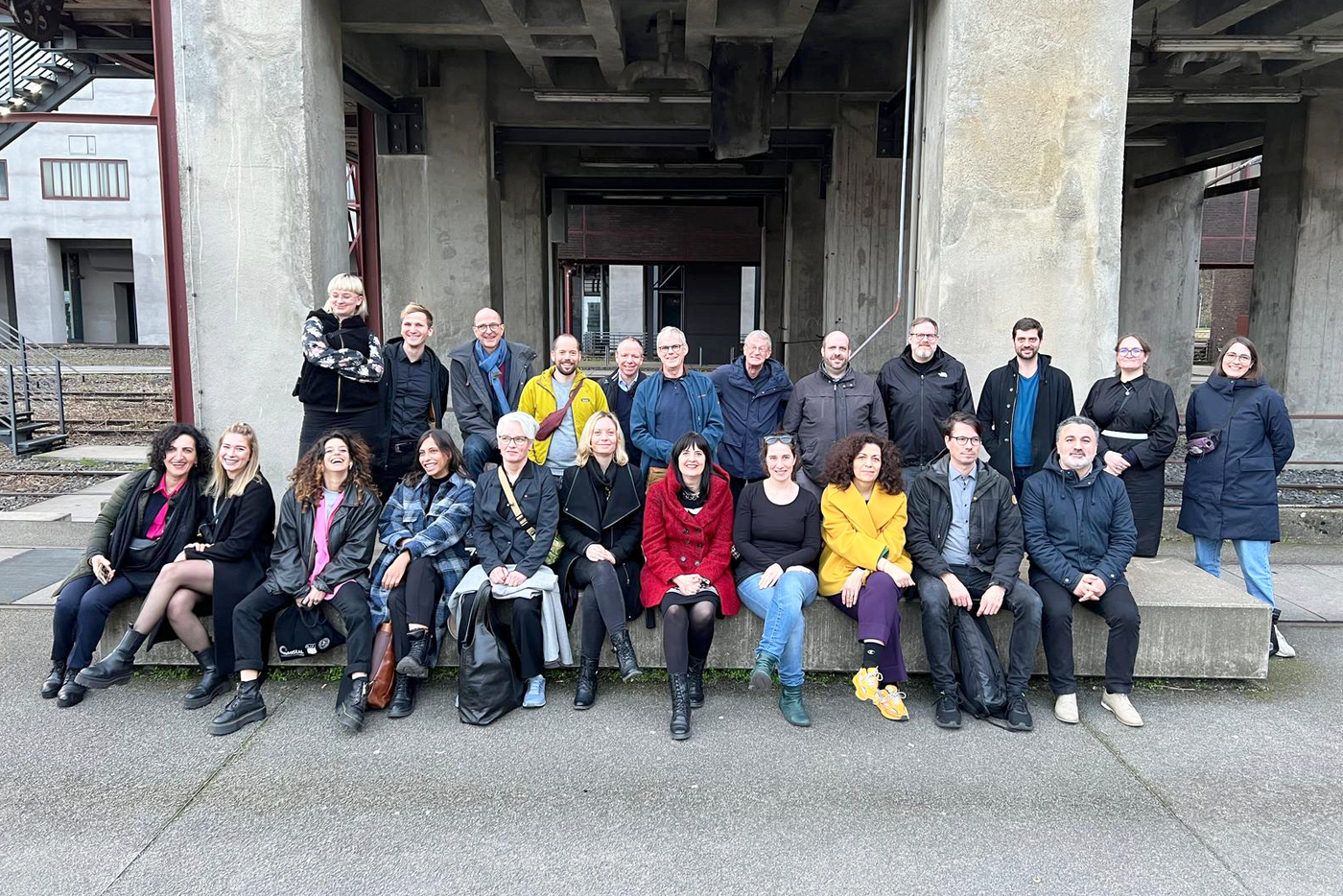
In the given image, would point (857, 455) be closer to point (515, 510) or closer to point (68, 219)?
point (515, 510)

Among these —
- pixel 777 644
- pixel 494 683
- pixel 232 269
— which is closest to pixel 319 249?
pixel 232 269

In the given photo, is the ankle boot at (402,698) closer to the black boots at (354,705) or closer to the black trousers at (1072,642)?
the black boots at (354,705)

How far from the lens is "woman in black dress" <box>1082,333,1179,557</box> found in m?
5.55

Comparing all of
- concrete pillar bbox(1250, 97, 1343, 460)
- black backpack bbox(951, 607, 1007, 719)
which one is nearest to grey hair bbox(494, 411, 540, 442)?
black backpack bbox(951, 607, 1007, 719)

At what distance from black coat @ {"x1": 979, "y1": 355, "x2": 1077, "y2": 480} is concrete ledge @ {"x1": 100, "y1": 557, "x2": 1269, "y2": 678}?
1.11 meters

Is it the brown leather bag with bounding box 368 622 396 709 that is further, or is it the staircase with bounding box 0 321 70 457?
the staircase with bounding box 0 321 70 457

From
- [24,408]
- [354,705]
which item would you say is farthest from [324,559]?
[24,408]

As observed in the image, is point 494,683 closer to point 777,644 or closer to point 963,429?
point 777,644

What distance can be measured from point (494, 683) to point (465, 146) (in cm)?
845

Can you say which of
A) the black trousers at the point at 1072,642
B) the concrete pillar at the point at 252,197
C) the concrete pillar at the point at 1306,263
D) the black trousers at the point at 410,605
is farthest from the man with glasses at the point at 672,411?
the concrete pillar at the point at 1306,263

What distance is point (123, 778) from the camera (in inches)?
159

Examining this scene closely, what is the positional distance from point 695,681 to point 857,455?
1468mm

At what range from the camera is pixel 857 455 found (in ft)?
16.3

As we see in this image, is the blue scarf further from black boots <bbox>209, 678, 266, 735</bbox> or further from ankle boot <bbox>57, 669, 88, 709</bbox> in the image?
ankle boot <bbox>57, 669, 88, 709</bbox>
